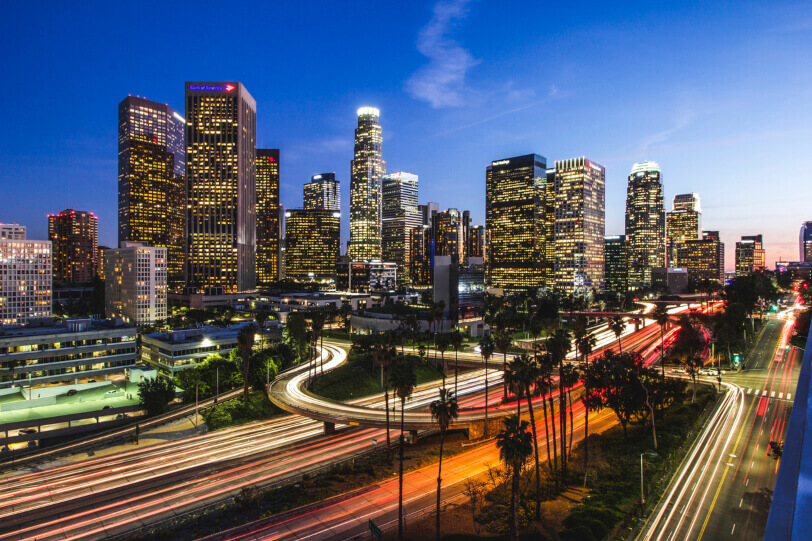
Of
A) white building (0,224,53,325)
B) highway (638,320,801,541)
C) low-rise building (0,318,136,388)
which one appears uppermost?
white building (0,224,53,325)

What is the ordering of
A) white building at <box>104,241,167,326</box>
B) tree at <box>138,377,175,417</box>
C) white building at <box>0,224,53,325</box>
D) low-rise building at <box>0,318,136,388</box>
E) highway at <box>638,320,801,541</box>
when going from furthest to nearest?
1. white building at <box>104,241,167,326</box>
2. white building at <box>0,224,53,325</box>
3. low-rise building at <box>0,318,136,388</box>
4. tree at <box>138,377,175,417</box>
5. highway at <box>638,320,801,541</box>

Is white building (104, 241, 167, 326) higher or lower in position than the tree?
higher

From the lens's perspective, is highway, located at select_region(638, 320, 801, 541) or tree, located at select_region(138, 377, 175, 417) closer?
highway, located at select_region(638, 320, 801, 541)

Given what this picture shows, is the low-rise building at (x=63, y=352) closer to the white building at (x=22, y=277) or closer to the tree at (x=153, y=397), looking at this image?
the tree at (x=153, y=397)

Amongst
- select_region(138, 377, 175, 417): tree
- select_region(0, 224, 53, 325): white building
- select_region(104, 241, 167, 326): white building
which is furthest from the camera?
select_region(104, 241, 167, 326): white building

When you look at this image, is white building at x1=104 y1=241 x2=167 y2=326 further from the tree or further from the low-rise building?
the tree

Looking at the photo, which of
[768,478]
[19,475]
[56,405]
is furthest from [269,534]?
[56,405]

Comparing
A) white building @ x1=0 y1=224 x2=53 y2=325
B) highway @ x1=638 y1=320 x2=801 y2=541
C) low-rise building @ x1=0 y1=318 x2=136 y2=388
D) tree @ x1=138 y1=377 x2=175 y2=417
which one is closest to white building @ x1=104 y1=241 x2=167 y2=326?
white building @ x1=0 y1=224 x2=53 y2=325

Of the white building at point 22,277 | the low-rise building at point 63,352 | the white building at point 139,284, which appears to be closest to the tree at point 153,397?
the low-rise building at point 63,352
